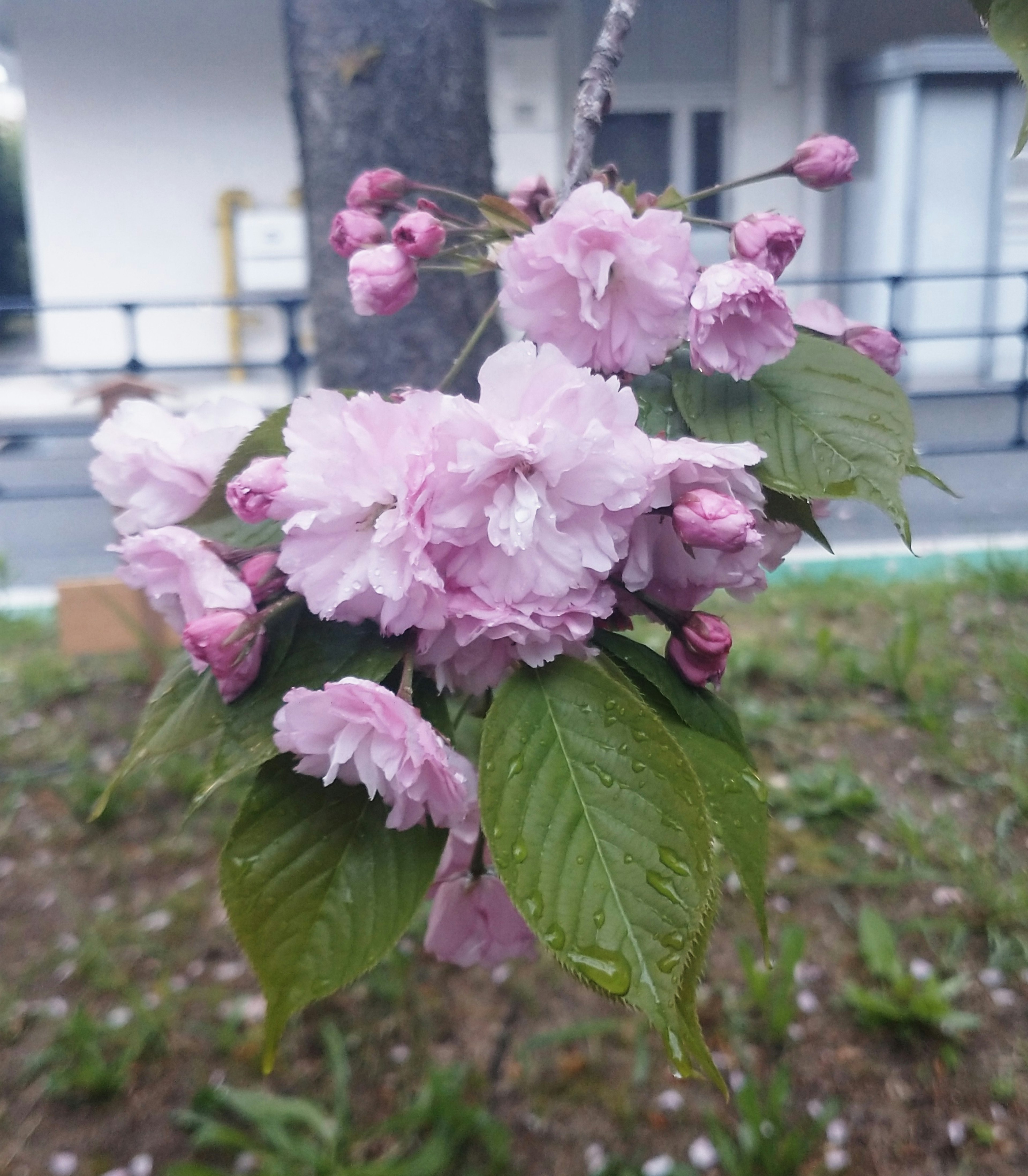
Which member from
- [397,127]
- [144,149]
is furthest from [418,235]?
[144,149]

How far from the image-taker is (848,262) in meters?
6.64

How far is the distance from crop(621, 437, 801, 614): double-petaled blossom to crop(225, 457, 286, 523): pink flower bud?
17 cm

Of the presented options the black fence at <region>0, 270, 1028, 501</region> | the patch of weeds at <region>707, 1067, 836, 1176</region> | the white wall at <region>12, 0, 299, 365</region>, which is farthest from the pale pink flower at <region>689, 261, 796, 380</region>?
the white wall at <region>12, 0, 299, 365</region>

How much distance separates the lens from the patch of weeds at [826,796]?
1994mm

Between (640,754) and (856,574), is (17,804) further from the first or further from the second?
(856,574)

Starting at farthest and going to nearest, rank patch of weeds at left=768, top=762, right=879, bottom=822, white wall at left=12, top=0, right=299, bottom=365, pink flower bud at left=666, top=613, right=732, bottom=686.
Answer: white wall at left=12, top=0, right=299, bottom=365, patch of weeds at left=768, top=762, right=879, bottom=822, pink flower bud at left=666, top=613, right=732, bottom=686

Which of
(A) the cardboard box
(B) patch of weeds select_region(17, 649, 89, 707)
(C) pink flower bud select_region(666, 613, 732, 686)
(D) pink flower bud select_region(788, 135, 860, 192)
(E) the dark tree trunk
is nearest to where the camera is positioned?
(C) pink flower bud select_region(666, 613, 732, 686)

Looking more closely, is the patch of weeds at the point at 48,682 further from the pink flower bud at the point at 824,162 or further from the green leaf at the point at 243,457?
the pink flower bud at the point at 824,162

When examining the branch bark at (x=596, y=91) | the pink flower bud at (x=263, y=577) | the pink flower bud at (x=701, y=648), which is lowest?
the pink flower bud at (x=701, y=648)

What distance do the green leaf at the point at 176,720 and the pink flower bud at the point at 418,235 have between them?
251 millimetres

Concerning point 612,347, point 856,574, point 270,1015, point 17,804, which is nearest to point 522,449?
point 612,347

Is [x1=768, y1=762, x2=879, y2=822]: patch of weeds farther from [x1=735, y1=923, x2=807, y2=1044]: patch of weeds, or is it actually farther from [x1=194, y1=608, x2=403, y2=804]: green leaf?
[x1=194, y1=608, x2=403, y2=804]: green leaf

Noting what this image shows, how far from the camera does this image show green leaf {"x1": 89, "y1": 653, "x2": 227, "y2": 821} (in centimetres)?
53

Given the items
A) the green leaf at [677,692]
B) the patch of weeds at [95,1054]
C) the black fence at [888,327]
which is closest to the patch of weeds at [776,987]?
the patch of weeds at [95,1054]
